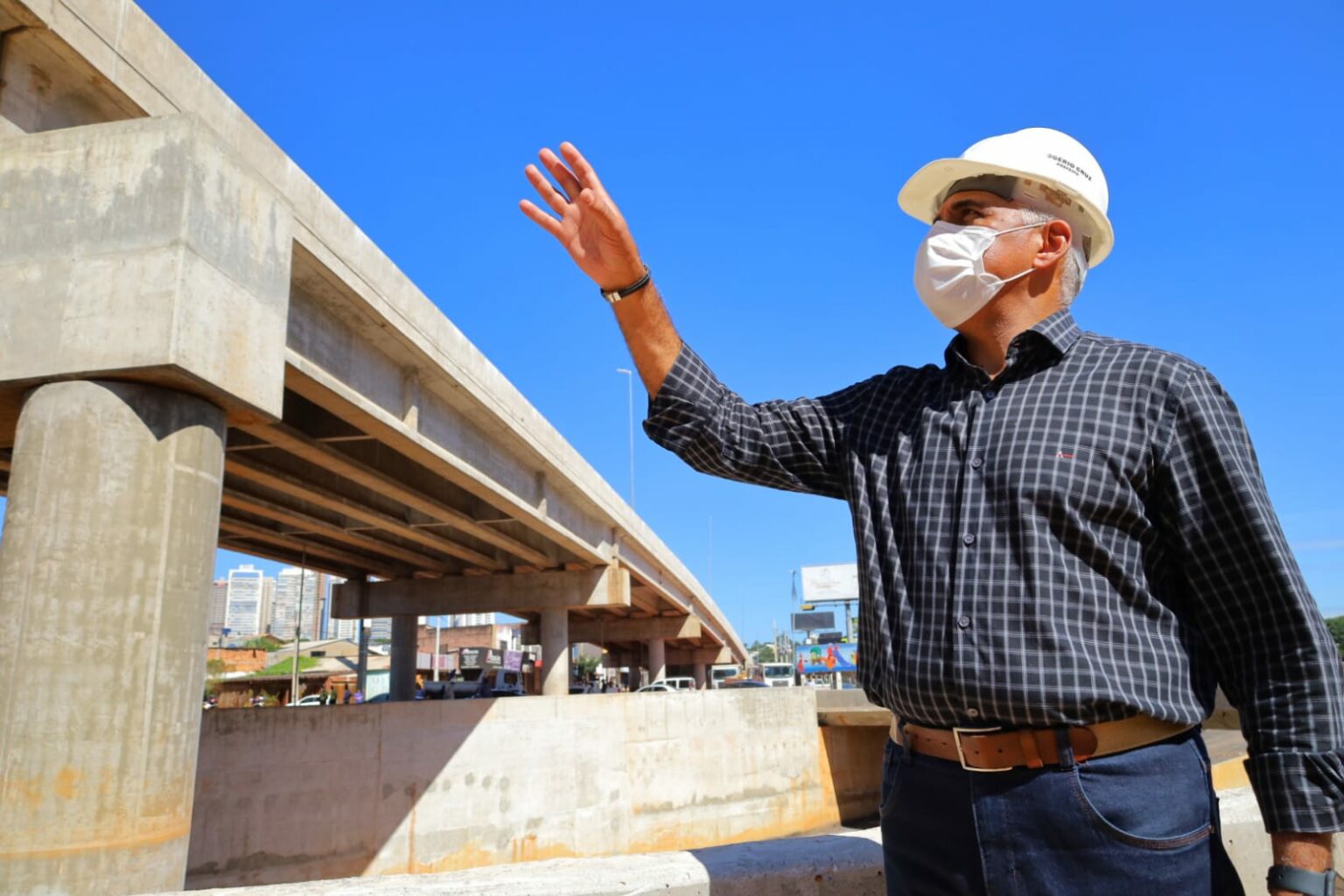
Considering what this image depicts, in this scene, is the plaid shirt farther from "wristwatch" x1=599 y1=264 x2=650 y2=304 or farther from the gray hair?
"wristwatch" x1=599 y1=264 x2=650 y2=304

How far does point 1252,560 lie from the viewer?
2000 millimetres

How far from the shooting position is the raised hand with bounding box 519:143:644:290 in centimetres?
260

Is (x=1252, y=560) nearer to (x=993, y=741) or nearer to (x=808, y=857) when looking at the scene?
(x=993, y=741)

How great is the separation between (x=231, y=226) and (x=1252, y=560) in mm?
8552

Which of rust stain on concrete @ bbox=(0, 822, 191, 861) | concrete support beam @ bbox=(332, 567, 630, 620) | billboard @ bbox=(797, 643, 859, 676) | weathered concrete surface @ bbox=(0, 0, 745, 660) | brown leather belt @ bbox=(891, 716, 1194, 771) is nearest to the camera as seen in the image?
brown leather belt @ bbox=(891, 716, 1194, 771)

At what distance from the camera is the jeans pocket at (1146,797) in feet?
6.26

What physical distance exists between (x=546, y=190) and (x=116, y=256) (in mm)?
6759

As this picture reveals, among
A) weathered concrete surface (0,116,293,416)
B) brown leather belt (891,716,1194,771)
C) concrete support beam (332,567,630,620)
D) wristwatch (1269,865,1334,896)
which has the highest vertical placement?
weathered concrete surface (0,116,293,416)

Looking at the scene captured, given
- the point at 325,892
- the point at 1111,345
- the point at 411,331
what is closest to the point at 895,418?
the point at 1111,345

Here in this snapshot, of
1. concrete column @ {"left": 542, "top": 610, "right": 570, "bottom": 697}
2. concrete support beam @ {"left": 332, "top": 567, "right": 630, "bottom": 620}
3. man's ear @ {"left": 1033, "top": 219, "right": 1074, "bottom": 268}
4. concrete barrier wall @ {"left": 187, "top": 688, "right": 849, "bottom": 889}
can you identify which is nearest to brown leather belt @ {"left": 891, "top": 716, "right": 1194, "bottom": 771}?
man's ear @ {"left": 1033, "top": 219, "right": 1074, "bottom": 268}

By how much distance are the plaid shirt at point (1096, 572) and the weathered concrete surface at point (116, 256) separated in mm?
7193

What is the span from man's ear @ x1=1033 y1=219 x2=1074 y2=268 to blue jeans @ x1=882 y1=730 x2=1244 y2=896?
116cm

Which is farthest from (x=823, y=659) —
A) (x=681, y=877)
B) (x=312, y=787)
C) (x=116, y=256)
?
(x=681, y=877)

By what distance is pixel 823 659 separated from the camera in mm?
86688
